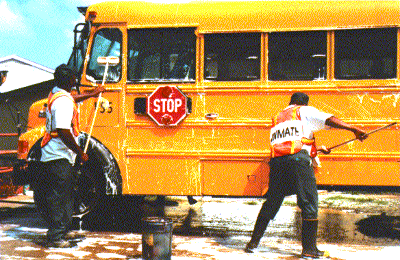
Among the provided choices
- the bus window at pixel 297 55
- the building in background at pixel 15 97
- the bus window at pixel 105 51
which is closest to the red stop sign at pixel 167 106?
the bus window at pixel 105 51

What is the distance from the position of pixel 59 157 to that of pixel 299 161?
2459mm

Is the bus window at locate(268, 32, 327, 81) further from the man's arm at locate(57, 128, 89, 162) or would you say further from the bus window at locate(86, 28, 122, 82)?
the man's arm at locate(57, 128, 89, 162)

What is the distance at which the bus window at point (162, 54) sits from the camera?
575 cm

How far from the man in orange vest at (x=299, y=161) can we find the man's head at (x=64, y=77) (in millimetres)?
2214

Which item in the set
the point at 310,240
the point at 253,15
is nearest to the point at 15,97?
the point at 253,15

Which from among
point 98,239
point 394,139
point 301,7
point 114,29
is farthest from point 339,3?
point 98,239

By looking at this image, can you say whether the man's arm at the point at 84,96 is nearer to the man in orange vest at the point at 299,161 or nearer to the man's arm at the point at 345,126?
the man in orange vest at the point at 299,161

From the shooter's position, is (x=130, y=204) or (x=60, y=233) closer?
(x=60, y=233)

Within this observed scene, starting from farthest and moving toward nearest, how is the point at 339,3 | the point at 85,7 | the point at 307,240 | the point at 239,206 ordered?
the point at 239,206 < the point at 85,7 < the point at 339,3 < the point at 307,240

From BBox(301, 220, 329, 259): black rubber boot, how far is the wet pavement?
0.54ft

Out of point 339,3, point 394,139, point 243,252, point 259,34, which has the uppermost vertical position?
point 339,3

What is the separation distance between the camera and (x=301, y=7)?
5.61 metres

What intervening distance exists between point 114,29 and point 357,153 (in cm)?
322

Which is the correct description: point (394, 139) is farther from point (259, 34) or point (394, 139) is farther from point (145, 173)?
point (145, 173)
